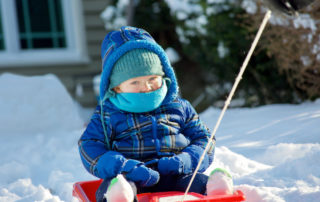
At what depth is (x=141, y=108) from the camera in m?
1.98

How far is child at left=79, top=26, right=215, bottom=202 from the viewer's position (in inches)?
76.4

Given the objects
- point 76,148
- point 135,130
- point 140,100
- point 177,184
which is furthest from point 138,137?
point 76,148

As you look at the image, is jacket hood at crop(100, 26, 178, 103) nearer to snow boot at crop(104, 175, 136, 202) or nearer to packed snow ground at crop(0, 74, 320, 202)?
snow boot at crop(104, 175, 136, 202)

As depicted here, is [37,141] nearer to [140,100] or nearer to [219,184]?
[140,100]

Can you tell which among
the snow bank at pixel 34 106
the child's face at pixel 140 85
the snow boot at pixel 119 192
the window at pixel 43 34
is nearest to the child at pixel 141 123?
the child's face at pixel 140 85

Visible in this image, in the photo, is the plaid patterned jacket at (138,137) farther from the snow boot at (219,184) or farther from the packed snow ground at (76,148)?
the packed snow ground at (76,148)

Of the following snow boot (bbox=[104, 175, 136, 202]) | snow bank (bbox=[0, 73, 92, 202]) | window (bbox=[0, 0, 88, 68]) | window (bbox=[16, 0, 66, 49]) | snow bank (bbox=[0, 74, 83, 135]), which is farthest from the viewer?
window (bbox=[16, 0, 66, 49])

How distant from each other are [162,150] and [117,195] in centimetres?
46

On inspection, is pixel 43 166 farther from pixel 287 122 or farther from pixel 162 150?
pixel 287 122

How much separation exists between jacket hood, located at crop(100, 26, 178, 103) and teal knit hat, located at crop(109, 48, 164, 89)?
2 cm

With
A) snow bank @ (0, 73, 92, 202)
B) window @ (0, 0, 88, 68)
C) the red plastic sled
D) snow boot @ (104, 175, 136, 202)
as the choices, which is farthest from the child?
window @ (0, 0, 88, 68)

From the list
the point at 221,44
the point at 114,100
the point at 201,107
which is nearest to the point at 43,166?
the point at 114,100

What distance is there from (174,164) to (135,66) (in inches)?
21.5

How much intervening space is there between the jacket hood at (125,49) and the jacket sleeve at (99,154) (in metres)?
0.16
